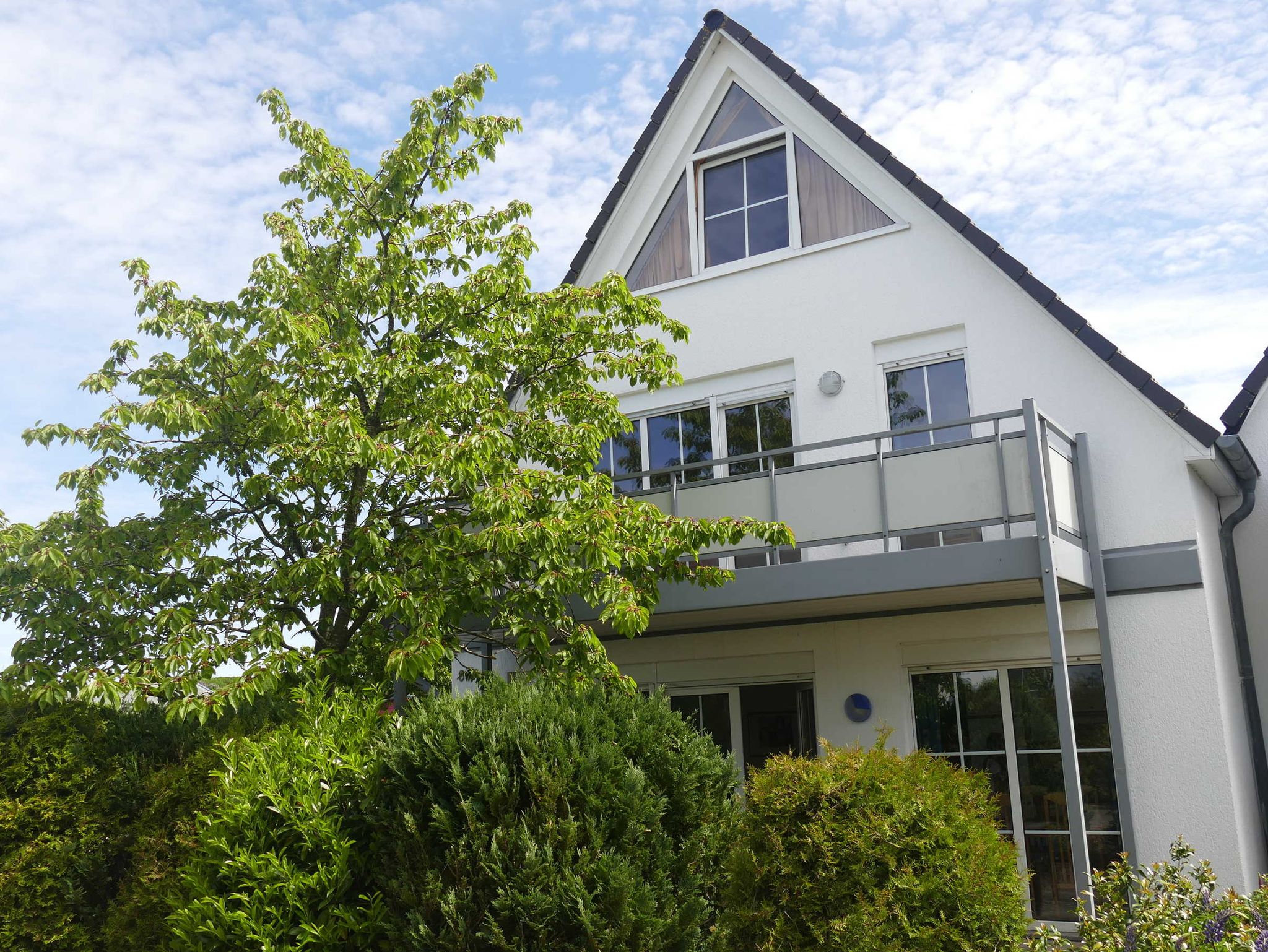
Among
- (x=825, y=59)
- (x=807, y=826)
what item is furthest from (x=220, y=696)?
(x=825, y=59)

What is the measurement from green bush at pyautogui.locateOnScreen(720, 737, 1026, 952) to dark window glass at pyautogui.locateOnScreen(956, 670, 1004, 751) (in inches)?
166

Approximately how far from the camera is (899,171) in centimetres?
1101

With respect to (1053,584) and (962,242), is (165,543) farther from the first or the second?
(962,242)

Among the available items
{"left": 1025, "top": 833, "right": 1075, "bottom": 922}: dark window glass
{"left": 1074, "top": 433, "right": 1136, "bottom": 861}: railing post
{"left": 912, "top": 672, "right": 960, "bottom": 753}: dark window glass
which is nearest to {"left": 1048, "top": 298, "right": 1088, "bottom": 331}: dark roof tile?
{"left": 1074, "top": 433, "right": 1136, "bottom": 861}: railing post

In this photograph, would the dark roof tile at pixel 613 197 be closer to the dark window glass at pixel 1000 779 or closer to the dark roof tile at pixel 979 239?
the dark roof tile at pixel 979 239

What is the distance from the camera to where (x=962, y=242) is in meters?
10.7

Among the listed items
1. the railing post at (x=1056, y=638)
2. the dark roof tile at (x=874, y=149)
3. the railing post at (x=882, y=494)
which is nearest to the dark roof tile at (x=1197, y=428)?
the railing post at (x=1056, y=638)

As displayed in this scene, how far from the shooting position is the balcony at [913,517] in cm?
847

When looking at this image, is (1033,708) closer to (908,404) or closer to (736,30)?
(908,404)

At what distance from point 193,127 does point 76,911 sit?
677cm

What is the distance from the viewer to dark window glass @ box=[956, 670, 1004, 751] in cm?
990

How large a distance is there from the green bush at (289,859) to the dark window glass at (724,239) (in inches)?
304

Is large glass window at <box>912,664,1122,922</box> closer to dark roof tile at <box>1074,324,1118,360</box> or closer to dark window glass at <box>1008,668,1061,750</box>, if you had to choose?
dark window glass at <box>1008,668,1061,750</box>

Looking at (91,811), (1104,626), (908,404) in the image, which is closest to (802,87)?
(908,404)
